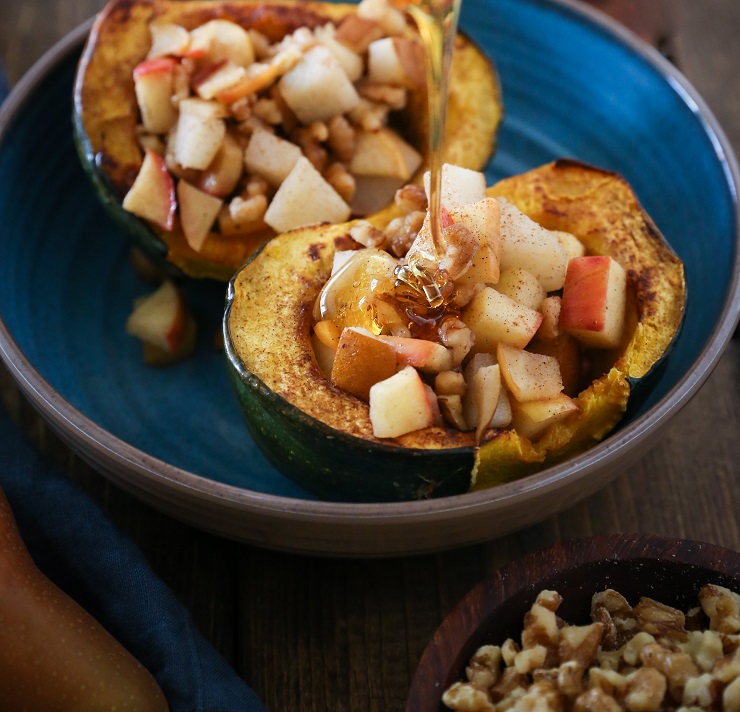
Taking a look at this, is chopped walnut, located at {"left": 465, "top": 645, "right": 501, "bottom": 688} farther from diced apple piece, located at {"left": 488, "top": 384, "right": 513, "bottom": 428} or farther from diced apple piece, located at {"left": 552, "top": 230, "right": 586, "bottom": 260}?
diced apple piece, located at {"left": 552, "top": 230, "right": 586, "bottom": 260}

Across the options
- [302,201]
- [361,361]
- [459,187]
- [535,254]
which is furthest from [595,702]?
[302,201]

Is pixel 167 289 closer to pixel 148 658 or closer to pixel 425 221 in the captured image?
pixel 425 221

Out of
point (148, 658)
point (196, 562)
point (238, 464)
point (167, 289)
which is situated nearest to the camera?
point (148, 658)

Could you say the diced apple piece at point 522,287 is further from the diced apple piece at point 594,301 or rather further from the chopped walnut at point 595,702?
the chopped walnut at point 595,702

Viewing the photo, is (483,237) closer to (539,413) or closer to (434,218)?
(434,218)

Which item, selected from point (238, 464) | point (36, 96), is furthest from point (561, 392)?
point (36, 96)

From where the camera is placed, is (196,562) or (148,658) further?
(196,562)

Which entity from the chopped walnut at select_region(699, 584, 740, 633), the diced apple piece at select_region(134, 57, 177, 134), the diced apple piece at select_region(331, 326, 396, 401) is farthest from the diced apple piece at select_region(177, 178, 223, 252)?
the chopped walnut at select_region(699, 584, 740, 633)
